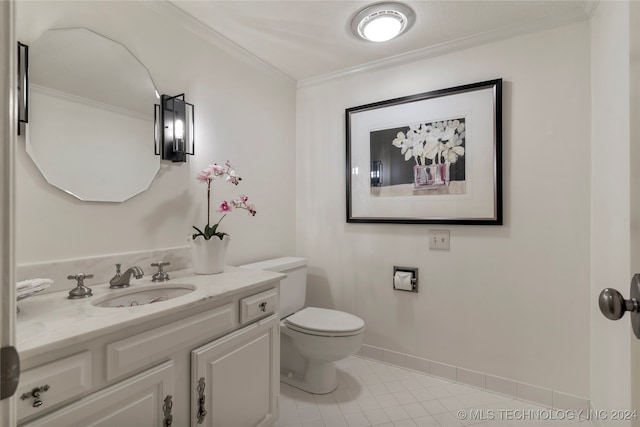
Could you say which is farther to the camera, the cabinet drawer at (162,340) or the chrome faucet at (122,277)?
the chrome faucet at (122,277)

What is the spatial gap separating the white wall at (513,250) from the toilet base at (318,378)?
0.52m

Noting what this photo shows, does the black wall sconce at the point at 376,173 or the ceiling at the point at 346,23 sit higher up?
the ceiling at the point at 346,23

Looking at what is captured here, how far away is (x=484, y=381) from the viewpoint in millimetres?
1946

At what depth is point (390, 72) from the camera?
7.36 ft

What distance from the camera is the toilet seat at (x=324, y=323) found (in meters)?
1.78

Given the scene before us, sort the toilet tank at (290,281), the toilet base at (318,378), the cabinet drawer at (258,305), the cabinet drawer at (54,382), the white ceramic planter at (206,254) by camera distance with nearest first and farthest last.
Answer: the cabinet drawer at (54,382) → the cabinet drawer at (258,305) → the white ceramic planter at (206,254) → the toilet base at (318,378) → the toilet tank at (290,281)

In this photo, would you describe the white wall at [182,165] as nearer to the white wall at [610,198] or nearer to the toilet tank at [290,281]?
the toilet tank at [290,281]

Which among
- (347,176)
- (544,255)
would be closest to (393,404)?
(544,255)

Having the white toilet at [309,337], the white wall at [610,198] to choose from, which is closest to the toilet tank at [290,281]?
the white toilet at [309,337]

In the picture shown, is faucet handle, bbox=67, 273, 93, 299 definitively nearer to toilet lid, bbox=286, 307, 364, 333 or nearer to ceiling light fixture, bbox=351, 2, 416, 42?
toilet lid, bbox=286, 307, 364, 333

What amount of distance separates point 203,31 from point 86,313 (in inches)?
64.1

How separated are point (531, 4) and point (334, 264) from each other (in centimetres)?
199

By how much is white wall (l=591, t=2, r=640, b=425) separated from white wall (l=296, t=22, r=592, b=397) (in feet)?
0.27

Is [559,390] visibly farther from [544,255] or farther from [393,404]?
[393,404]
